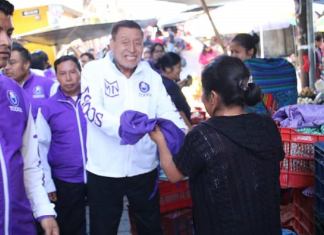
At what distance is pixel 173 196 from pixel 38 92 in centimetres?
196

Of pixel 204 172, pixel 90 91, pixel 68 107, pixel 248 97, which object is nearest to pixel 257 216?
pixel 204 172

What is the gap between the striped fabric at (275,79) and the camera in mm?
5113

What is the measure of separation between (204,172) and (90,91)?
1.19m

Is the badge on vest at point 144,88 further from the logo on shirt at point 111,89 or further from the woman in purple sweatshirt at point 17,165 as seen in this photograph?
the woman in purple sweatshirt at point 17,165

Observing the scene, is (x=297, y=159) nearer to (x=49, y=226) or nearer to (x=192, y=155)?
(x=192, y=155)

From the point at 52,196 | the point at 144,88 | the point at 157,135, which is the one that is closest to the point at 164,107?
the point at 144,88

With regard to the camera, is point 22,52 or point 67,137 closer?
Answer: point 67,137

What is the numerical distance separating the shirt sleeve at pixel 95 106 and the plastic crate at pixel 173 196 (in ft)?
3.06

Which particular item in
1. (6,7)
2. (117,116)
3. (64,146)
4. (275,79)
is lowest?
(64,146)

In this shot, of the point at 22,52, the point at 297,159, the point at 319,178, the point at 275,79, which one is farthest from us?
the point at 275,79

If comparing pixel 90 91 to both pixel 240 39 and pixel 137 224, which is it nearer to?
pixel 137 224

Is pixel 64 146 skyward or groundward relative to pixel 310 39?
→ groundward

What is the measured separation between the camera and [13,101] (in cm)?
207

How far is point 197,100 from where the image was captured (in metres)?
11.7
